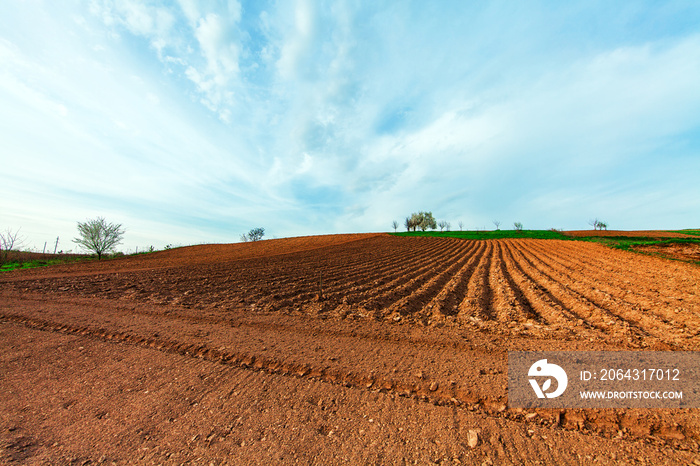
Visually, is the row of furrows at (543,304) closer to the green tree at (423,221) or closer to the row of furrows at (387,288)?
the row of furrows at (387,288)

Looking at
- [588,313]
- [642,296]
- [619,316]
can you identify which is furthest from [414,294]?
[642,296]

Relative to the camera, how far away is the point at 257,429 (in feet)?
9.94

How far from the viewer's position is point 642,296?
8234 mm

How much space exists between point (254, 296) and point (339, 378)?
6249 millimetres

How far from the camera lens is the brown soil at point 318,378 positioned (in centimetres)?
273

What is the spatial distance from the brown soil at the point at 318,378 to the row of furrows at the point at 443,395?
0.8 inches

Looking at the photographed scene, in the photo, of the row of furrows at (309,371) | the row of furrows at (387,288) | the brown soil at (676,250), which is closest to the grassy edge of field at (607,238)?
the brown soil at (676,250)

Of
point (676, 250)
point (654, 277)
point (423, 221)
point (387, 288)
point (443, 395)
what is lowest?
point (443, 395)

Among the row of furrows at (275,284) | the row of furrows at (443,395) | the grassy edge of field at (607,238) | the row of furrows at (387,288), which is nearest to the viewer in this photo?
the row of furrows at (443,395)

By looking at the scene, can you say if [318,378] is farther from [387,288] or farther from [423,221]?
[423,221]

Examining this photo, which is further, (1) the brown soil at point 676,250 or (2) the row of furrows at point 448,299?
(1) the brown soil at point 676,250

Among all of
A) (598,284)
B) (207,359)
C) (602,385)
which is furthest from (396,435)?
(598,284)

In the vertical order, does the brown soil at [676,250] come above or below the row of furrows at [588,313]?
above

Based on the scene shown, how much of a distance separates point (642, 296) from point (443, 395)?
9.38 m
